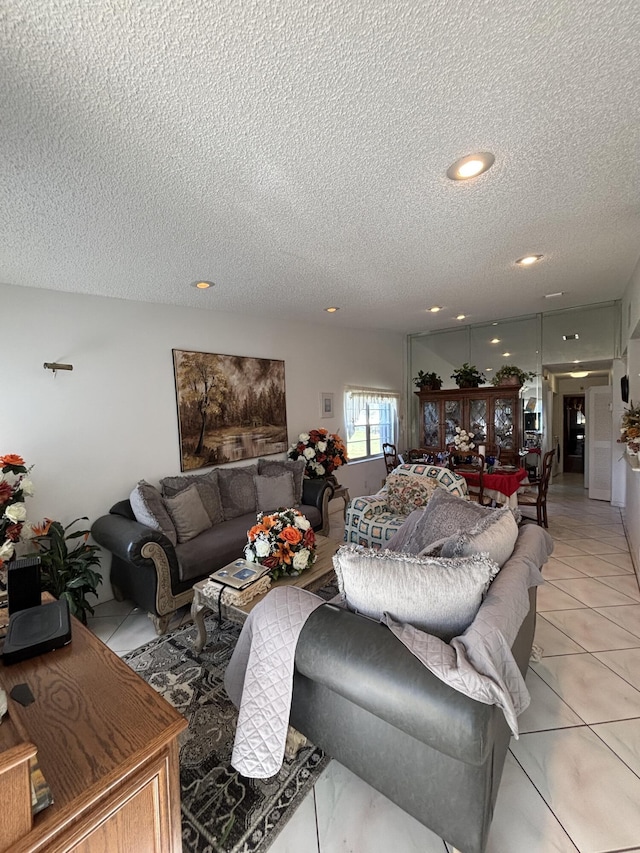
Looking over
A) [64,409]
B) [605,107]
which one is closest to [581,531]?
[605,107]

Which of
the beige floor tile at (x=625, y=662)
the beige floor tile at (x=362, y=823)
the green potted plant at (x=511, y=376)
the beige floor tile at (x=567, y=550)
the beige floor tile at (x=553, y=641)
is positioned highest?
the green potted plant at (x=511, y=376)

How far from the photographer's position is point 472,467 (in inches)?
178

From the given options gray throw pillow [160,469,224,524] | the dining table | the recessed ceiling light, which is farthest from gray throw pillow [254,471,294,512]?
the recessed ceiling light

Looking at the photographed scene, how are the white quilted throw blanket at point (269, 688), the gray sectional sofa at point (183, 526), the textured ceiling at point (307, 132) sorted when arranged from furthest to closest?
the gray sectional sofa at point (183, 526)
the white quilted throw blanket at point (269, 688)
the textured ceiling at point (307, 132)

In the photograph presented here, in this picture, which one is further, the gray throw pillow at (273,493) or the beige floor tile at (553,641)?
the gray throw pillow at (273,493)

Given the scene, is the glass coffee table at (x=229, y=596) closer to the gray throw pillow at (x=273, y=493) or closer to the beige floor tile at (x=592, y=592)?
the gray throw pillow at (x=273, y=493)

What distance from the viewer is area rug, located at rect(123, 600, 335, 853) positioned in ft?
4.36

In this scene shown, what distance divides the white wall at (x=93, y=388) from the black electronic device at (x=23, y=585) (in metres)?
1.75

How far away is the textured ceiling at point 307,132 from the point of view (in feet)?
3.23

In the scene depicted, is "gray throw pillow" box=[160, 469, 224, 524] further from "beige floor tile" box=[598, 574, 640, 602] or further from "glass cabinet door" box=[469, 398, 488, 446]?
"glass cabinet door" box=[469, 398, 488, 446]

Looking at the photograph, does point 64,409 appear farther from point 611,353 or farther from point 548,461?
point 611,353

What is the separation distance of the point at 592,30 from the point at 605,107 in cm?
39

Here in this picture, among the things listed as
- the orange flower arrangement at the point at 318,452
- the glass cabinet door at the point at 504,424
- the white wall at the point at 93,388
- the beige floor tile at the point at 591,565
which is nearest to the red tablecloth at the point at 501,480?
the beige floor tile at the point at 591,565

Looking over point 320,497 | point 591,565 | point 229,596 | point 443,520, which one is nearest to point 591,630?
point 591,565
